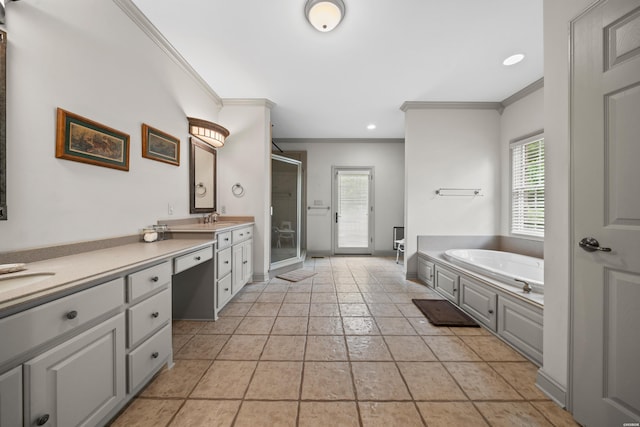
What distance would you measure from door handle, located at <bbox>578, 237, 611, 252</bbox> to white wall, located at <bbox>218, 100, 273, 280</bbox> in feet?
10.4

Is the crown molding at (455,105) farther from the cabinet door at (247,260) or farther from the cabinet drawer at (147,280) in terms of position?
the cabinet drawer at (147,280)

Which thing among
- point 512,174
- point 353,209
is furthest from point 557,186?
point 353,209

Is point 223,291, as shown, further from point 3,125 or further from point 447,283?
point 447,283

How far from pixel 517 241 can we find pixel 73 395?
14.5 ft

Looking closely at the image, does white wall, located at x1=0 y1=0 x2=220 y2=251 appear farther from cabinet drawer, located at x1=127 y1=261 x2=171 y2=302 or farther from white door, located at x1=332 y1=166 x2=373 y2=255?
white door, located at x1=332 y1=166 x2=373 y2=255

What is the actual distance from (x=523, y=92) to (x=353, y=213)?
3477 mm

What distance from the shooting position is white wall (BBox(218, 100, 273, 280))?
136 inches

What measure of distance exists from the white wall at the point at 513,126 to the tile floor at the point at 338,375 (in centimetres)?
215

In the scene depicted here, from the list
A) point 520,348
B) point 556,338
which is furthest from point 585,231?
point 520,348

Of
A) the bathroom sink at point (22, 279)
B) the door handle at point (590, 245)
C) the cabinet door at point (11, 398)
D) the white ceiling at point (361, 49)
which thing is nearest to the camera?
the cabinet door at point (11, 398)

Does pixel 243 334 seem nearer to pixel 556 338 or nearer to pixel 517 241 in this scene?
pixel 556 338

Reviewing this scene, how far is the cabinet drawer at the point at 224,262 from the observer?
93.4 inches

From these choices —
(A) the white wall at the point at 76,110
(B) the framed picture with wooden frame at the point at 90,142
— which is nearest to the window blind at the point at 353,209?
(A) the white wall at the point at 76,110

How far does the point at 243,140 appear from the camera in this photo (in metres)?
3.46
